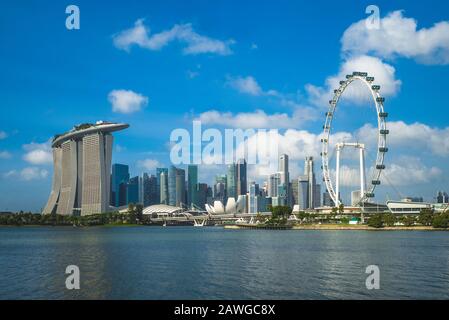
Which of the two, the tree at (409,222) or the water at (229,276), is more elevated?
the water at (229,276)

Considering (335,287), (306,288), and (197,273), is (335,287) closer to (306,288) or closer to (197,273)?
(306,288)

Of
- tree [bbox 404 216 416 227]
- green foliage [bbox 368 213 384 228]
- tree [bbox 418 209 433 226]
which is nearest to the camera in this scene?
green foliage [bbox 368 213 384 228]

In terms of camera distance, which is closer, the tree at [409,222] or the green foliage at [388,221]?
the green foliage at [388,221]

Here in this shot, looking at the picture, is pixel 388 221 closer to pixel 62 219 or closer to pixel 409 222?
pixel 409 222

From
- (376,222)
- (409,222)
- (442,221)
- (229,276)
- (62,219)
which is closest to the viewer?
(229,276)

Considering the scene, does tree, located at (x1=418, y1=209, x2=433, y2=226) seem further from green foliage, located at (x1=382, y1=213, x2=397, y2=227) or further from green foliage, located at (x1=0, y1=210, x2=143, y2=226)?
green foliage, located at (x1=0, y1=210, x2=143, y2=226)

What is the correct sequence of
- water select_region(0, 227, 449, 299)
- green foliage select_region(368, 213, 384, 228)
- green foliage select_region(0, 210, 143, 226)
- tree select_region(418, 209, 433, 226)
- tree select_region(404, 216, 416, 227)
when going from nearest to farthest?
water select_region(0, 227, 449, 299), green foliage select_region(368, 213, 384, 228), tree select_region(418, 209, 433, 226), tree select_region(404, 216, 416, 227), green foliage select_region(0, 210, 143, 226)

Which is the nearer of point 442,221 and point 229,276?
point 229,276

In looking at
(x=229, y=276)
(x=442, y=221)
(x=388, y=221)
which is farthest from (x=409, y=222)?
(x=229, y=276)

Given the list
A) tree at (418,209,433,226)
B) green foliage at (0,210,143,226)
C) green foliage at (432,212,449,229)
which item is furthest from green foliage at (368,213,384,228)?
green foliage at (0,210,143,226)

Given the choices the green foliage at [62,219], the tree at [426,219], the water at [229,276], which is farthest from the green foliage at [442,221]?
the green foliage at [62,219]

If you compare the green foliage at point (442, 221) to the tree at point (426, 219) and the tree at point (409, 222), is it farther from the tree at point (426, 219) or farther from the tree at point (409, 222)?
the tree at point (409, 222)

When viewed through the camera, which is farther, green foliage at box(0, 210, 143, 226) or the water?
green foliage at box(0, 210, 143, 226)
